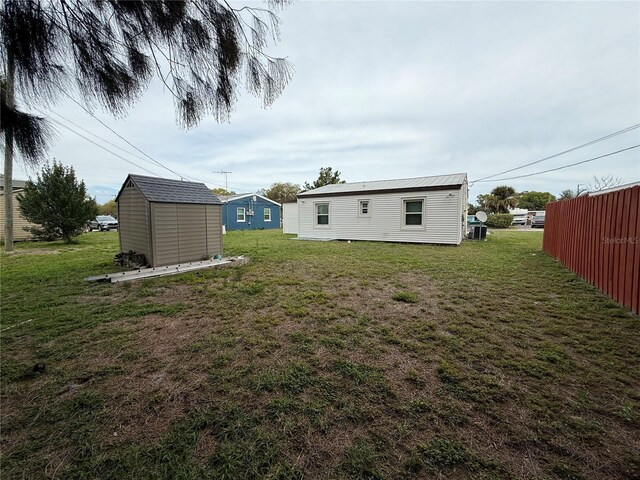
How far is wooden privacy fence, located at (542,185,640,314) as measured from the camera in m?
3.60

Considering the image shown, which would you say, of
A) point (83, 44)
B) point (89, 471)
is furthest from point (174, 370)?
point (83, 44)

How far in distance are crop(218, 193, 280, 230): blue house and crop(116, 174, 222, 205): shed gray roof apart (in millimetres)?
15407

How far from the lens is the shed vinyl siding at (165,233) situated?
611 cm

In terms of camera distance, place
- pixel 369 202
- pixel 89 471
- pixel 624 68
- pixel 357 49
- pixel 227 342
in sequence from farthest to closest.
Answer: pixel 369 202
pixel 624 68
pixel 357 49
pixel 227 342
pixel 89 471

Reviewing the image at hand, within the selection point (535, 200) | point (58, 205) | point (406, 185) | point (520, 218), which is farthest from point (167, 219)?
point (535, 200)

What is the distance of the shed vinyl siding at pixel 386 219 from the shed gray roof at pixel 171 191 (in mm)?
7162

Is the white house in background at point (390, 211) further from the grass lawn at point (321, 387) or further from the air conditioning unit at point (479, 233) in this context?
the grass lawn at point (321, 387)

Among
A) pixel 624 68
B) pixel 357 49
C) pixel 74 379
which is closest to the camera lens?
pixel 74 379

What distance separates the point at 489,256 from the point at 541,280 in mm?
2991

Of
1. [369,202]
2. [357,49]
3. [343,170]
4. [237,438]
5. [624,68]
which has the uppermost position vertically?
[343,170]

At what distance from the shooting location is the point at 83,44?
1.71m

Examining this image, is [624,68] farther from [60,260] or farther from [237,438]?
[60,260]

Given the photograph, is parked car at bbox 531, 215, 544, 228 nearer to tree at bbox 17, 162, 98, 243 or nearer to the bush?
the bush

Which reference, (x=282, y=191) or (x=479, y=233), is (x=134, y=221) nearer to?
(x=479, y=233)
